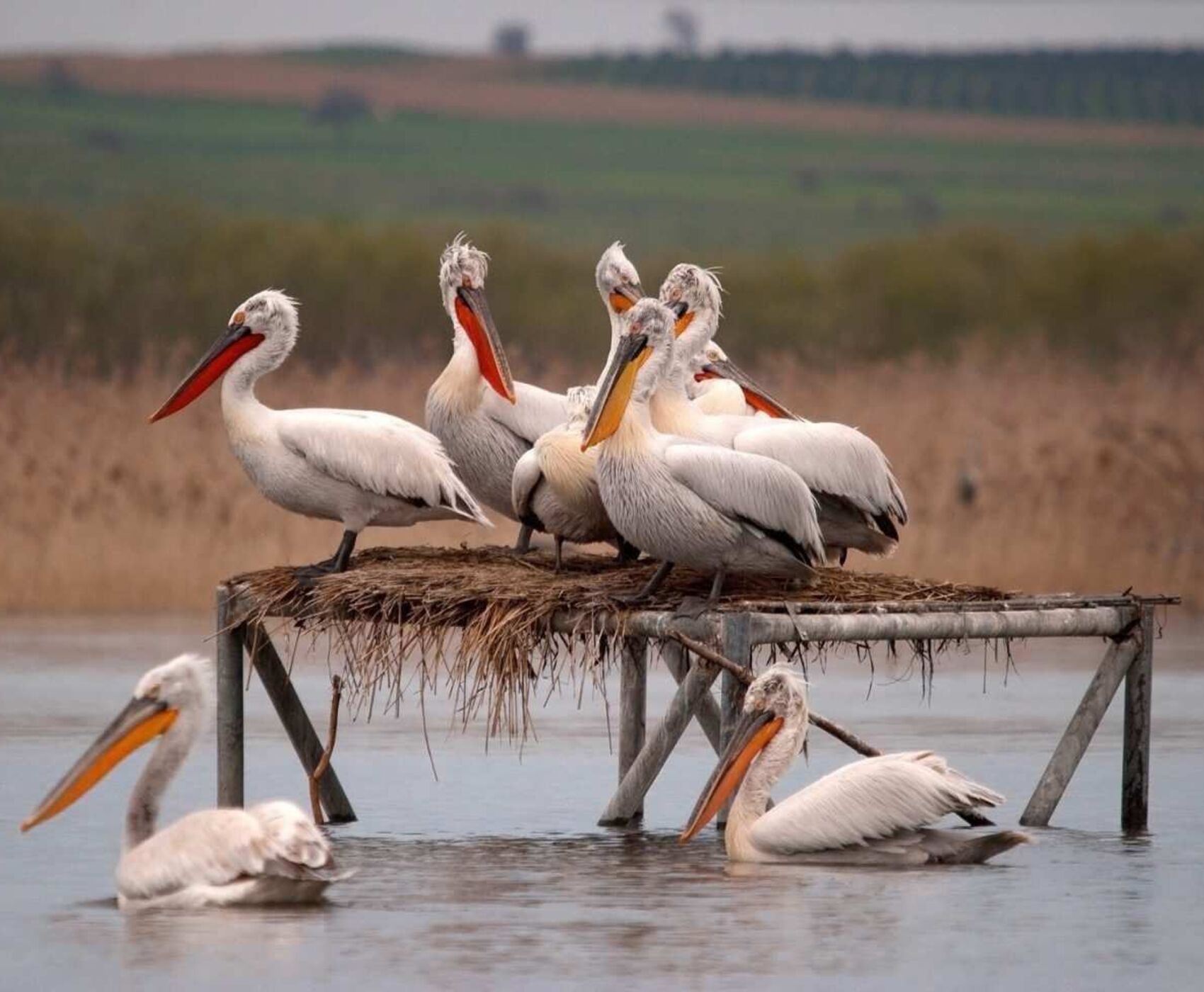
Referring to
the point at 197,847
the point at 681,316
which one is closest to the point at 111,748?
the point at 197,847

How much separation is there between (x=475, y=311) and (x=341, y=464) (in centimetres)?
92

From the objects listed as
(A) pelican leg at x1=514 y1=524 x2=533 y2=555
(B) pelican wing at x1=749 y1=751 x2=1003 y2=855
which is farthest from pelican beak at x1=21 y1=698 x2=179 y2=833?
(A) pelican leg at x1=514 y1=524 x2=533 y2=555

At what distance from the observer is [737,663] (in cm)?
769

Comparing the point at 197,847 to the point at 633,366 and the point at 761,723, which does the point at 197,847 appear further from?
the point at 633,366

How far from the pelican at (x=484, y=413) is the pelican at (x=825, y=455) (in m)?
0.54

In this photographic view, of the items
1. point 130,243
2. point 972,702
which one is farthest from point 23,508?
point 130,243

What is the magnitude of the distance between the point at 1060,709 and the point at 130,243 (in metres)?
14.5

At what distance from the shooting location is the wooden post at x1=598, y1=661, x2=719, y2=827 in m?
8.06

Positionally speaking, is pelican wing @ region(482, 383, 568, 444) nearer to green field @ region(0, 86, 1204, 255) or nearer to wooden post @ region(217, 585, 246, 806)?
wooden post @ region(217, 585, 246, 806)

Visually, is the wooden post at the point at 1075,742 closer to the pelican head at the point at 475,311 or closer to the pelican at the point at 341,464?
the pelican at the point at 341,464

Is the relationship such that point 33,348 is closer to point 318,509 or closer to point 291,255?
point 291,255

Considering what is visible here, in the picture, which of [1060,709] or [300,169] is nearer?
[1060,709]

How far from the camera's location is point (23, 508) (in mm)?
13727

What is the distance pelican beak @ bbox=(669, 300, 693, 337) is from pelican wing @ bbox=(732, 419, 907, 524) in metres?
0.64
